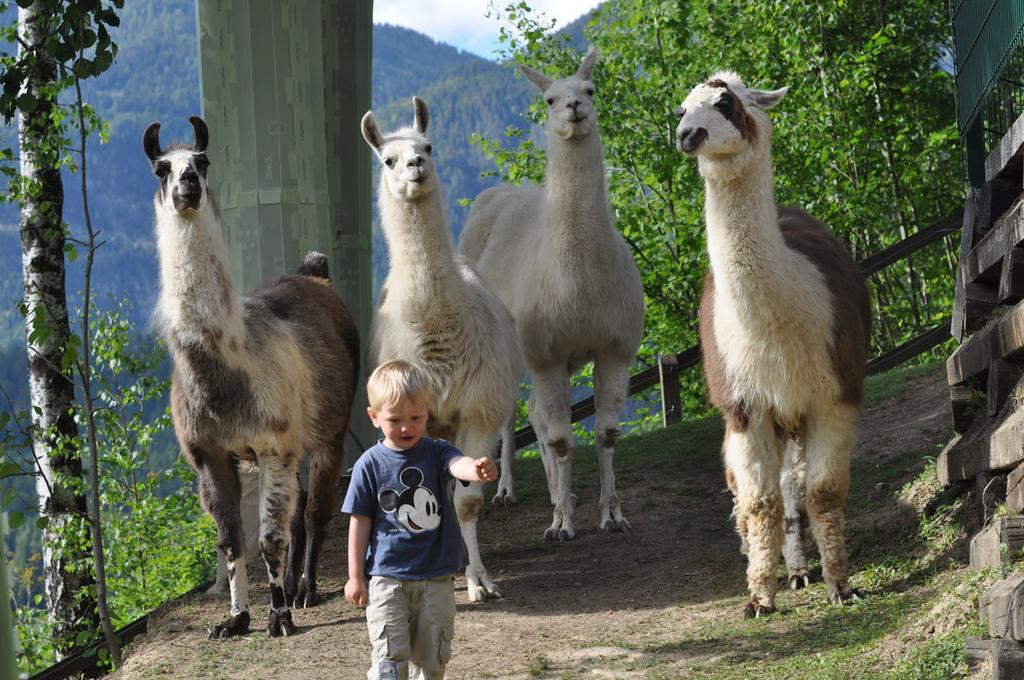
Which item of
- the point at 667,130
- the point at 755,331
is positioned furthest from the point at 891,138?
the point at 755,331

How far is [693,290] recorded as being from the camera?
1516 cm

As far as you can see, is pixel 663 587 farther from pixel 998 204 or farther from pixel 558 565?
pixel 998 204

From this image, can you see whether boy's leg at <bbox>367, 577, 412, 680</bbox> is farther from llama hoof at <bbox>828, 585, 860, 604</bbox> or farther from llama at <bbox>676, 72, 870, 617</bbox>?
llama hoof at <bbox>828, 585, 860, 604</bbox>

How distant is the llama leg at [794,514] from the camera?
226 inches

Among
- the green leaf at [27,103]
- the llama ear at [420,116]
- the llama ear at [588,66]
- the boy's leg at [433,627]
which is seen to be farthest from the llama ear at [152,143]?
the llama ear at [588,66]

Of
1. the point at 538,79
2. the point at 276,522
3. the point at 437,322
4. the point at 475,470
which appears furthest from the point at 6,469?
the point at 538,79

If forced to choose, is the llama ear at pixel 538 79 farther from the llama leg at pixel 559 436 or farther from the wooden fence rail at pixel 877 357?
the wooden fence rail at pixel 877 357

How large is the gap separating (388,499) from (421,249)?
2464mm

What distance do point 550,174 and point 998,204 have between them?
278 centimetres

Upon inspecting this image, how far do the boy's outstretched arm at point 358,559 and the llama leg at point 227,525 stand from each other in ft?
7.07

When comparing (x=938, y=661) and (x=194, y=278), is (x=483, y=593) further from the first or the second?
(x=938, y=661)

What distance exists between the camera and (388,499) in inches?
150

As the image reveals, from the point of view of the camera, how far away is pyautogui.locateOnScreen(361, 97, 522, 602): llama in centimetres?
607

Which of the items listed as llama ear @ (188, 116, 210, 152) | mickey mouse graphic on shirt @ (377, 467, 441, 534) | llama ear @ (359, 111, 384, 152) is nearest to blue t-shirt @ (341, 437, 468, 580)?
mickey mouse graphic on shirt @ (377, 467, 441, 534)
